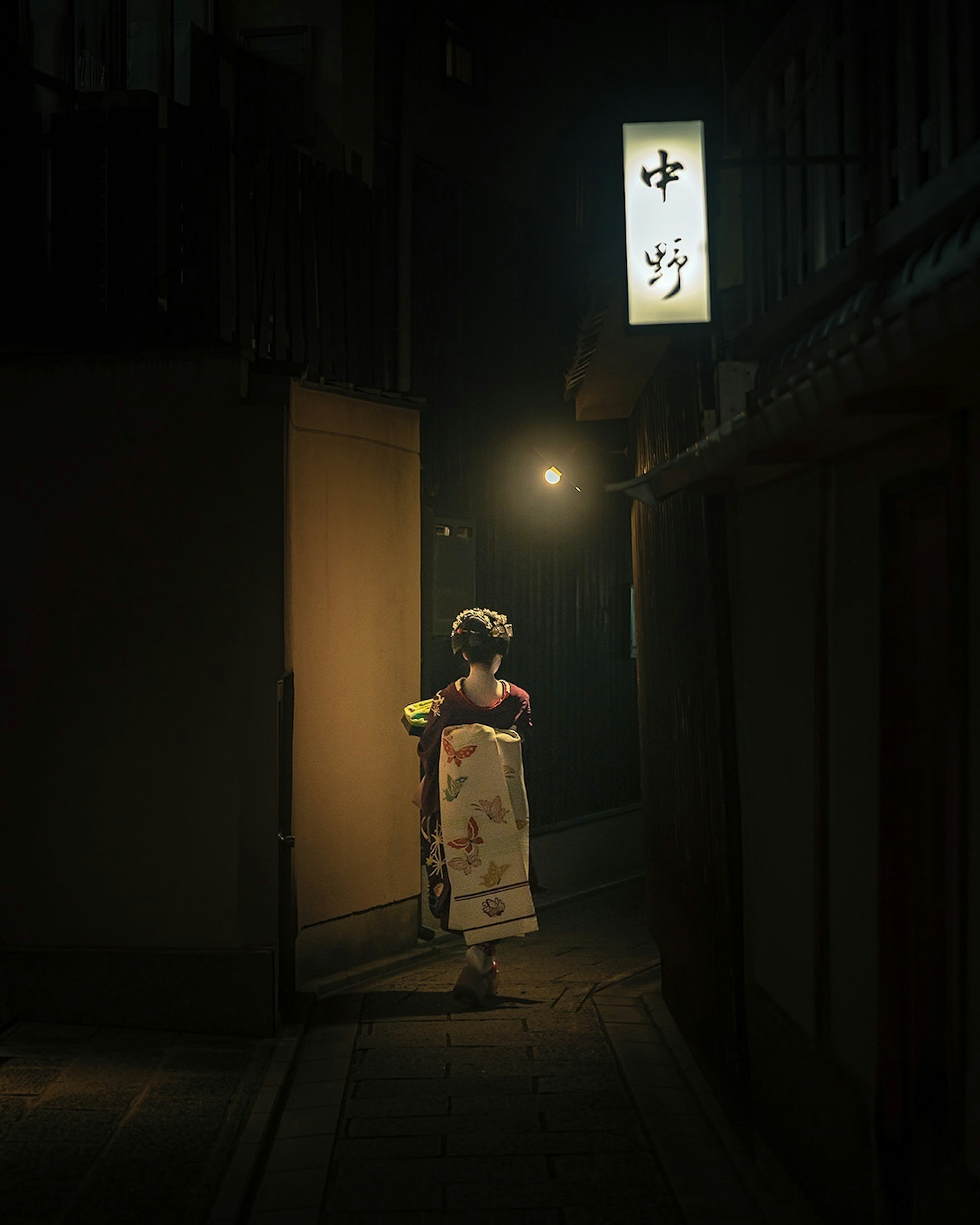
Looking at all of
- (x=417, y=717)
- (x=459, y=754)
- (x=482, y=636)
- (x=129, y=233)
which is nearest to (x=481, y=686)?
(x=482, y=636)

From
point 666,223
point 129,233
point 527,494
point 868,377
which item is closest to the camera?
point 868,377

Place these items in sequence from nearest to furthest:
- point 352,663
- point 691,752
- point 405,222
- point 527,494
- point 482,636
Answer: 1. point 691,752
2. point 482,636
3. point 352,663
4. point 405,222
5. point 527,494

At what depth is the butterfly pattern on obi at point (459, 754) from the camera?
9266mm

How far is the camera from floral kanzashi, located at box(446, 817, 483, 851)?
9250 millimetres

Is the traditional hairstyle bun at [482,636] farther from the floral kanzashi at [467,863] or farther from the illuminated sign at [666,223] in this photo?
the illuminated sign at [666,223]

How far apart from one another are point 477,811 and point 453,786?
0.27 m

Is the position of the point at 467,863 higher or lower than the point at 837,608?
lower

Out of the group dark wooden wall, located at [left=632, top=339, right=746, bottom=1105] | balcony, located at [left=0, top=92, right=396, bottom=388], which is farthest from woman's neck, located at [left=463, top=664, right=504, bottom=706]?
balcony, located at [left=0, top=92, right=396, bottom=388]

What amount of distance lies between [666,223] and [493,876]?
4961mm

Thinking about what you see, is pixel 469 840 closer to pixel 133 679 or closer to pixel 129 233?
pixel 133 679

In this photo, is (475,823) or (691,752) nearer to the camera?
(691,752)

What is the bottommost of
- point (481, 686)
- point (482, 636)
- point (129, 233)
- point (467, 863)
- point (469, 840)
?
point (467, 863)

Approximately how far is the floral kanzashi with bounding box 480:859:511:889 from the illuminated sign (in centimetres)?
427

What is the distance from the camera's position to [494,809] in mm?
9297
